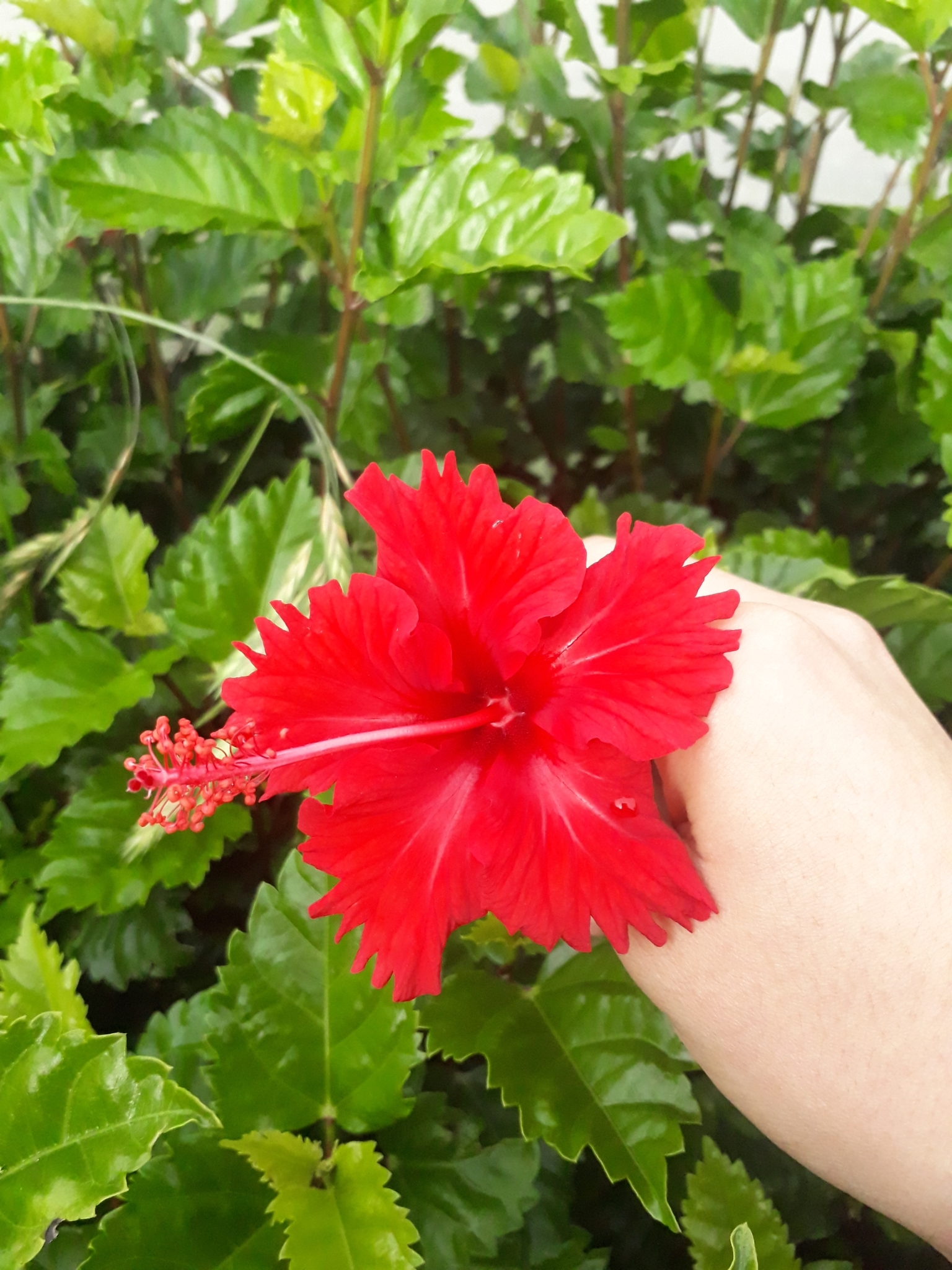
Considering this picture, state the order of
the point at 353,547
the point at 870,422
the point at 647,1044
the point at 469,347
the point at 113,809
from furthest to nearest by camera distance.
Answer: the point at 469,347, the point at 870,422, the point at 353,547, the point at 113,809, the point at 647,1044

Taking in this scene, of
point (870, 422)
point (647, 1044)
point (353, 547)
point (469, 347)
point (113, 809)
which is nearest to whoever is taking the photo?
point (647, 1044)

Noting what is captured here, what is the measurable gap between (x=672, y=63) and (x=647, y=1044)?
0.68 m

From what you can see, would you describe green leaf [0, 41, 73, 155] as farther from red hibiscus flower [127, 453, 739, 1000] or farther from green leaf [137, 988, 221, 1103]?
green leaf [137, 988, 221, 1103]

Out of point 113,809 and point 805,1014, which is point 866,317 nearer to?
point 805,1014

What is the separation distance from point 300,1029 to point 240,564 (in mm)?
342

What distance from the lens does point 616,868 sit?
0.39 m

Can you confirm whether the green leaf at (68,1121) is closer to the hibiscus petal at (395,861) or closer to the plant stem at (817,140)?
the hibiscus petal at (395,861)

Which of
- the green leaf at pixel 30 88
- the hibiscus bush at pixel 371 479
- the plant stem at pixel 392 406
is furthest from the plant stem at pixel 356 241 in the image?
the green leaf at pixel 30 88

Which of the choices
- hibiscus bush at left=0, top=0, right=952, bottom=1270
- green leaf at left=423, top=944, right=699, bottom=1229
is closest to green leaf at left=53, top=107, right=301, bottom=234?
hibiscus bush at left=0, top=0, right=952, bottom=1270

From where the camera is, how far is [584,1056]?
1.77 feet

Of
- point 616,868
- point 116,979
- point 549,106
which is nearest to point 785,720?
point 616,868

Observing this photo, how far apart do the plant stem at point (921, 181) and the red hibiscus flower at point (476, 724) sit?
1.70ft

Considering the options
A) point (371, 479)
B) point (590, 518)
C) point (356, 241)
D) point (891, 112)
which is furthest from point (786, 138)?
point (371, 479)

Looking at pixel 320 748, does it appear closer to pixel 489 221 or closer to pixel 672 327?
pixel 489 221
